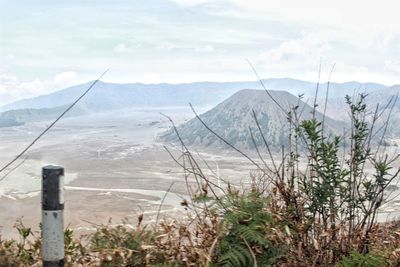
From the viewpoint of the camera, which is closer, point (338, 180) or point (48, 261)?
point (48, 261)

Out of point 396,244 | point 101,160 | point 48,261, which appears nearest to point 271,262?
point 396,244

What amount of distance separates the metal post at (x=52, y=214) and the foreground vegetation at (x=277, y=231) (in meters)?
0.52

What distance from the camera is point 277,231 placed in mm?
3387

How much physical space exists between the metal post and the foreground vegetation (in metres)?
0.52

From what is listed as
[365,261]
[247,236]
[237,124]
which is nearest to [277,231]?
[247,236]

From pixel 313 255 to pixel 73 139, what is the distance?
15463 centimetres

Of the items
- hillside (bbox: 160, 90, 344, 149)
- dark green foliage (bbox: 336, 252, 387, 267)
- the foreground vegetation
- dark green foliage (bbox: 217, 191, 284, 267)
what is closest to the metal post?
the foreground vegetation

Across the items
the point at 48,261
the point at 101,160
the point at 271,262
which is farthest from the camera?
the point at 101,160

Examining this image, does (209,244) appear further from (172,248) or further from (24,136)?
(24,136)

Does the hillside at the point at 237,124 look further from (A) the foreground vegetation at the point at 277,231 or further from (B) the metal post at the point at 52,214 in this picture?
(B) the metal post at the point at 52,214

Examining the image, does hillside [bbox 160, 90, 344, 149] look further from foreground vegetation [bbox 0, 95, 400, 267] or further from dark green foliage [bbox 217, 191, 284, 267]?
dark green foliage [bbox 217, 191, 284, 267]

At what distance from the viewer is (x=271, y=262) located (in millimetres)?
3330

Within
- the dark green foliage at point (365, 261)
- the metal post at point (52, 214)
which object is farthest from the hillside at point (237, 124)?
the metal post at point (52, 214)

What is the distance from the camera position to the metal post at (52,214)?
112 inches
